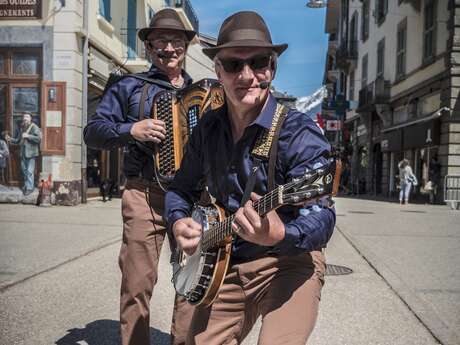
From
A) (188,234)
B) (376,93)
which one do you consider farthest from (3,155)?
(376,93)

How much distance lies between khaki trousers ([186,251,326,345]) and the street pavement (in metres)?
1.79

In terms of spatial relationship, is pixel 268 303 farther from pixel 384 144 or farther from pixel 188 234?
pixel 384 144

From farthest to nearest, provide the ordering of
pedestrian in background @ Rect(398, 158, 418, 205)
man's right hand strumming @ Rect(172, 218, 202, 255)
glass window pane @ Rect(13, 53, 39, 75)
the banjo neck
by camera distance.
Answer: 1. pedestrian in background @ Rect(398, 158, 418, 205)
2. glass window pane @ Rect(13, 53, 39, 75)
3. man's right hand strumming @ Rect(172, 218, 202, 255)
4. the banjo neck

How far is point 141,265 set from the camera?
3246 mm

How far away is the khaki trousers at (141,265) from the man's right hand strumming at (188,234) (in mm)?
987

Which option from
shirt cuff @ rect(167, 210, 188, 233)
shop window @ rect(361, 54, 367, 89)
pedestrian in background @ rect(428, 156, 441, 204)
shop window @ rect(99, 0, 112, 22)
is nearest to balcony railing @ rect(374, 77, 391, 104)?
shop window @ rect(361, 54, 367, 89)

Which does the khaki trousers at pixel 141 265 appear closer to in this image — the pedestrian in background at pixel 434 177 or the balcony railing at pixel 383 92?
the pedestrian in background at pixel 434 177

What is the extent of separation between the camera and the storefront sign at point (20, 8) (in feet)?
49.3

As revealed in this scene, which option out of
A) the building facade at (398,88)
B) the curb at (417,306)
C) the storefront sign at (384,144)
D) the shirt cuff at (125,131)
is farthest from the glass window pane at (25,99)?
the storefront sign at (384,144)

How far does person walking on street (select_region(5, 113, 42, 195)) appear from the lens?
15094 millimetres

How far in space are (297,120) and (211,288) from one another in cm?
76

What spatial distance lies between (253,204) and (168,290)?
12.1 ft

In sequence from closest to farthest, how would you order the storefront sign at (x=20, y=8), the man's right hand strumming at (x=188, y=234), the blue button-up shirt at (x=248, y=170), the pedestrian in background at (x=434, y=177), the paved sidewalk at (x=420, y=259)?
the blue button-up shirt at (x=248, y=170)
the man's right hand strumming at (x=188, y=234)
the paved sidewalk at (x=420, y=259)
the storefront sign at (x=20, y=8)
the pedestrian in background at (x=434, y=177)

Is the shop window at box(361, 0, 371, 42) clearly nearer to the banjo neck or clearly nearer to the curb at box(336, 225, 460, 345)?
the curb at box(336, 225, 460, 345)
